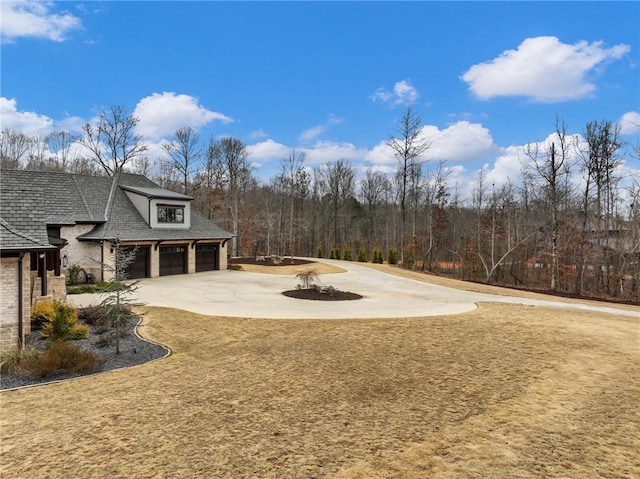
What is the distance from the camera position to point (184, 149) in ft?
119

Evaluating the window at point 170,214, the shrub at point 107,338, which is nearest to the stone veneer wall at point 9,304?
the shrub at point 107,338

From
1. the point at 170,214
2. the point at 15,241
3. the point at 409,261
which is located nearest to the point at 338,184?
the point at 409,261

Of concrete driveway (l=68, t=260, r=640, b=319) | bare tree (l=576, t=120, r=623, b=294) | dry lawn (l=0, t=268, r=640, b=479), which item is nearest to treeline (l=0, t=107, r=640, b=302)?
bare tree (l=576, t=120, r=623, b=294)

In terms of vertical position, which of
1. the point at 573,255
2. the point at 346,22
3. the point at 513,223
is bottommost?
the point at 573,255

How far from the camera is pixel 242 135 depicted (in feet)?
134

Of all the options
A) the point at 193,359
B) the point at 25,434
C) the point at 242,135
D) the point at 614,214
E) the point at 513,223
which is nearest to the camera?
the point at 25,434

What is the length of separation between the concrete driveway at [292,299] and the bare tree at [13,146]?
2159 centimetres

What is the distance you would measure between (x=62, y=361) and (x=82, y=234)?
51.6ft

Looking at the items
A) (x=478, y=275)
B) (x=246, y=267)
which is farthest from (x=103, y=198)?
(x=478, y=275)

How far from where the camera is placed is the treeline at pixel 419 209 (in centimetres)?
2295

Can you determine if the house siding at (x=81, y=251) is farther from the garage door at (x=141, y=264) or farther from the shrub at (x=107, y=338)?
the shrub at (x=107, y=338)

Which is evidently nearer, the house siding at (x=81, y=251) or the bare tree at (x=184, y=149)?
the house siding at (x=81, y=251)

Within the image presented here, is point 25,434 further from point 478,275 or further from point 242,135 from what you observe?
point 242,135

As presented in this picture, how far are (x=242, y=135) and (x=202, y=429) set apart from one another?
39063 mm
